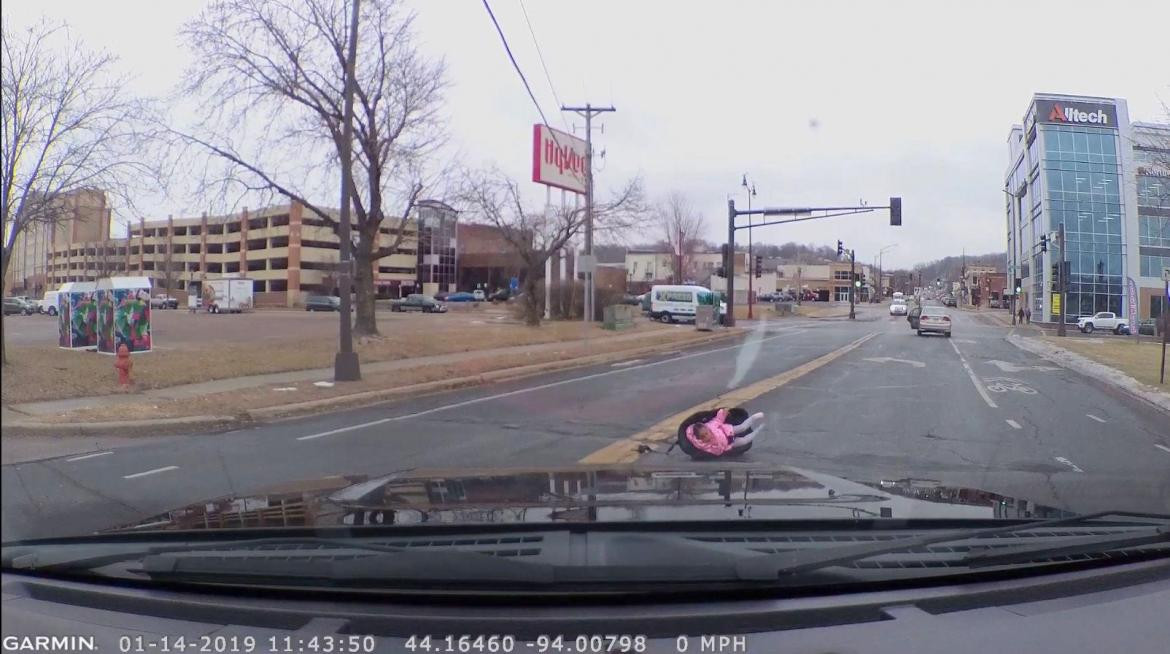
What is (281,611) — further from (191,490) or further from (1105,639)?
(191,490)

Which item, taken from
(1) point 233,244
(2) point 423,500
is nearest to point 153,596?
(2) point 423,500

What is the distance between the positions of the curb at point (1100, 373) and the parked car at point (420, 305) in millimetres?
42035

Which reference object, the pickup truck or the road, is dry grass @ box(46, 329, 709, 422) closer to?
the road

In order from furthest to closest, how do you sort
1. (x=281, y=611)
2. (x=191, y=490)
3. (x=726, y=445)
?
(x=191, y=490) < (x=726, y=445) < (x=281, y=611)

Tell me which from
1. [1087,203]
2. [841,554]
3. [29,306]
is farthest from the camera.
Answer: [1087,203]

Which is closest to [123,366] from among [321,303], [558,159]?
[558,159]

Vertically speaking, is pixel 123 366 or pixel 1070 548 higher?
pixel 123 366

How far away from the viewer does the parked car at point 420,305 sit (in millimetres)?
65000

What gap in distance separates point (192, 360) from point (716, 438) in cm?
1656

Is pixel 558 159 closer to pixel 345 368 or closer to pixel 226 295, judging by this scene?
pixel 226 295

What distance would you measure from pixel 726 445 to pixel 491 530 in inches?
157

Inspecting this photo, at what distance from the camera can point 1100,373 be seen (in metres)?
21.1

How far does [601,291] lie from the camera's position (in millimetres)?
49875

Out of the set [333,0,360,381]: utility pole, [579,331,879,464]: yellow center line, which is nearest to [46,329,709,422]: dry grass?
[333,0,360,381]: utility pole
